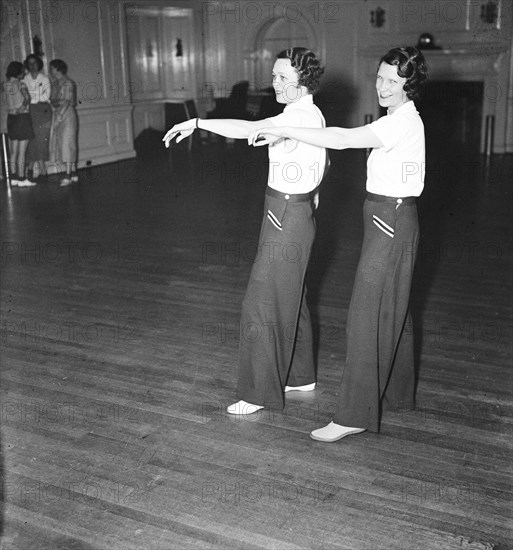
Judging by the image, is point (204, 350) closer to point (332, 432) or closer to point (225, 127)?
point (332, 432)

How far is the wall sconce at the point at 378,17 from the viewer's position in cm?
1188

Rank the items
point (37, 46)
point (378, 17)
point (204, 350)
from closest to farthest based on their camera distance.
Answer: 1. point (204, 350)
2. point (37, 46)
3. point (378, 17)

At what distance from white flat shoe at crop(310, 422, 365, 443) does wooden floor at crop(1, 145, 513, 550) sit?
4 centimetres

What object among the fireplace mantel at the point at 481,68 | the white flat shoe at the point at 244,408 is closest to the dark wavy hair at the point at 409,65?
the white flat shoe at the point at 244,408

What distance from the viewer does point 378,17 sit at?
11.9m

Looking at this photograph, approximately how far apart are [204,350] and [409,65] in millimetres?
1961

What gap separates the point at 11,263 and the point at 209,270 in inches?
60.7

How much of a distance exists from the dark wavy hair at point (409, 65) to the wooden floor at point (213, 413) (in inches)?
53.8

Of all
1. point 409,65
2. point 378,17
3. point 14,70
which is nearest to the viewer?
point 409,65

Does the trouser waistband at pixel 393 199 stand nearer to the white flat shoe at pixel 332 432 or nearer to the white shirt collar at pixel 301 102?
the white shirt collar at pixel 301 102

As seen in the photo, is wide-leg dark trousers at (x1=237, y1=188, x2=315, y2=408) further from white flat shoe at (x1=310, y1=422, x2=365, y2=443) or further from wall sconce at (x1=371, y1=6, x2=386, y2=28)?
wall sconce at (x1=371, y1=6, x2=386, y2=28)

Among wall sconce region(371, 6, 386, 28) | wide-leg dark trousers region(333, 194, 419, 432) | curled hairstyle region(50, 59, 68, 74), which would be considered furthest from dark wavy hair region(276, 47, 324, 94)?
wall sconce region(371, 6, 386, 28)

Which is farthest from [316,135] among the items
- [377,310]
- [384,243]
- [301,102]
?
[377,310]

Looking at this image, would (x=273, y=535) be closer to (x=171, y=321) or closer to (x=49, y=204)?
(x=171, y=321)
